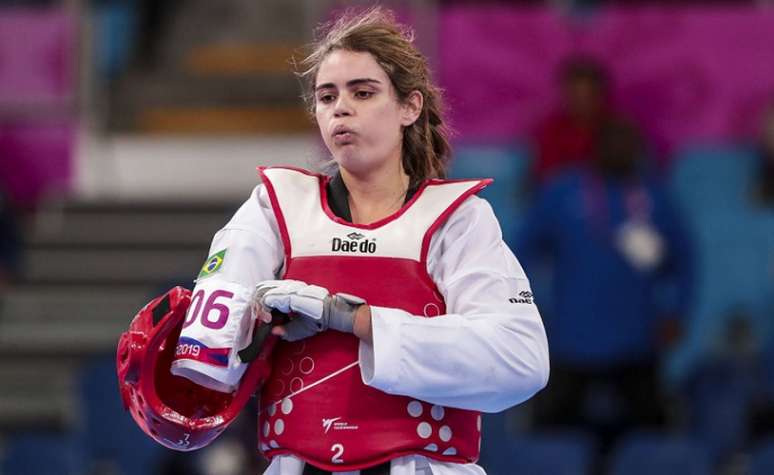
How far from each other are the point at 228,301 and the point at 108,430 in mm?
4702

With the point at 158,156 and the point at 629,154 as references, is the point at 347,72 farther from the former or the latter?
the point at 158,156

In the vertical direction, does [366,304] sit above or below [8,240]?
above

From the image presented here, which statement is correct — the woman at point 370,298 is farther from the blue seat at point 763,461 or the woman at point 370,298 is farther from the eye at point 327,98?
the blue seat at point 763,461

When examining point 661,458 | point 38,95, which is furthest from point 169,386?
point 38,95

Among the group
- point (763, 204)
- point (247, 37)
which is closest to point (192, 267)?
point (247, 37)

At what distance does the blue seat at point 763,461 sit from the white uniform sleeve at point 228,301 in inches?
168

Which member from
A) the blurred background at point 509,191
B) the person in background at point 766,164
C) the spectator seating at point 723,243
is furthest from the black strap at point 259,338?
the person in background at point 766,164

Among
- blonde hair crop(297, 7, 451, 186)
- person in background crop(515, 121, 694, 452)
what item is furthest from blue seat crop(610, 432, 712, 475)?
blonde hair crop(297, 7, 451, 186)

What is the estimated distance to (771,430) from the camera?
24.9 feet

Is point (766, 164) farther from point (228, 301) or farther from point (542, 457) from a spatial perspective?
point (228, 301)

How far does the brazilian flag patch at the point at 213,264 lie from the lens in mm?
3428

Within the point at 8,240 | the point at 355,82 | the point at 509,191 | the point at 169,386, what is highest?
the point at 355,82

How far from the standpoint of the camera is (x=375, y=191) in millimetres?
3549

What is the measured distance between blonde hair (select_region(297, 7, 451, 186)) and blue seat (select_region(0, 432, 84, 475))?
4.02 m
